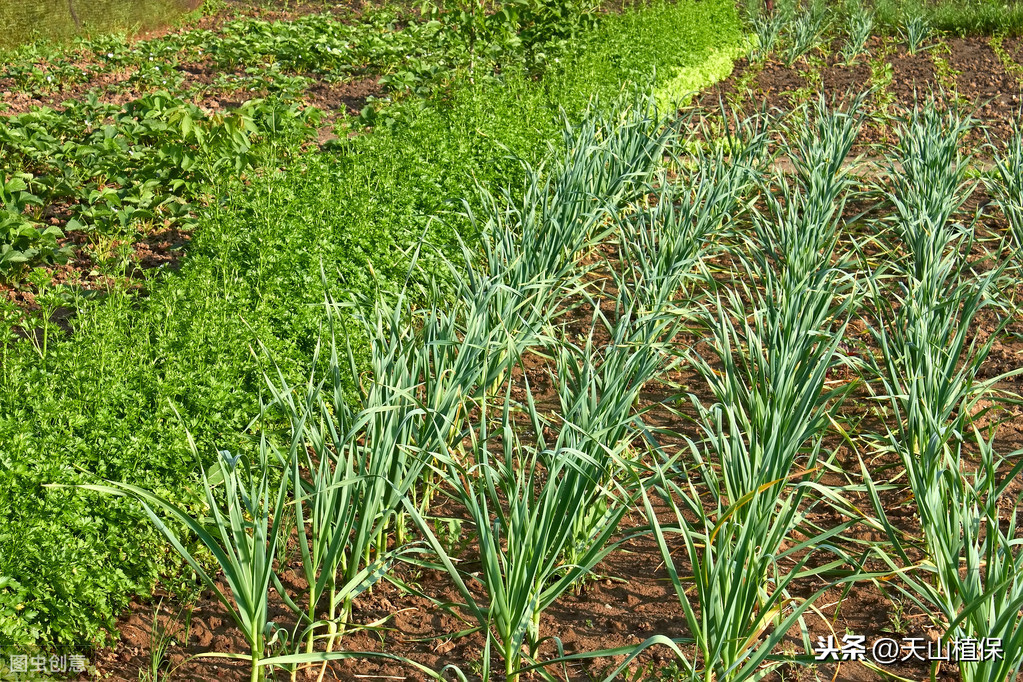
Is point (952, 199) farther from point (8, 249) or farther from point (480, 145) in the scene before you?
point (8, 249)

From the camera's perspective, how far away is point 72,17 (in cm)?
847

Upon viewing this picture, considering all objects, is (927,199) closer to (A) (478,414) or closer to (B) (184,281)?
(A) (478,414)

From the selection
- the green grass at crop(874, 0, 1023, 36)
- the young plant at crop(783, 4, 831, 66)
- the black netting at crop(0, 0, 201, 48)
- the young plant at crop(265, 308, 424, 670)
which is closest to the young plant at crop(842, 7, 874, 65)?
the young plant at crop(783, 4, 831, 66)

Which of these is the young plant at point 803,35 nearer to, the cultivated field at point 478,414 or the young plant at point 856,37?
the young plant at point 856,37

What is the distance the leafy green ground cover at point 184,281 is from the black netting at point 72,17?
2.96 metres

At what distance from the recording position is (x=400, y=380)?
241cm

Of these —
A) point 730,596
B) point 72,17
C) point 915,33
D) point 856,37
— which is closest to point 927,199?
point 730,596

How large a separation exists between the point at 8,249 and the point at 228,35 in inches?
209

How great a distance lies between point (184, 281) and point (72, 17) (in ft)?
21.4

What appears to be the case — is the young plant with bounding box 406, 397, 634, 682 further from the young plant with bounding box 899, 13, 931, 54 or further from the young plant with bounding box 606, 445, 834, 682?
the young plant with bounding box 899, 13, 931, 54

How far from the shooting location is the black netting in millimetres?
7969

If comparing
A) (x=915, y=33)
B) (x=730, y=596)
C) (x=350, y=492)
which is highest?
(x=915, y=33)

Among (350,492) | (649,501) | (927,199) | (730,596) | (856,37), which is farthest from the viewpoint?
(856,37)

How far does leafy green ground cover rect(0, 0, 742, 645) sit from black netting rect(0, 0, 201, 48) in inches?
116
